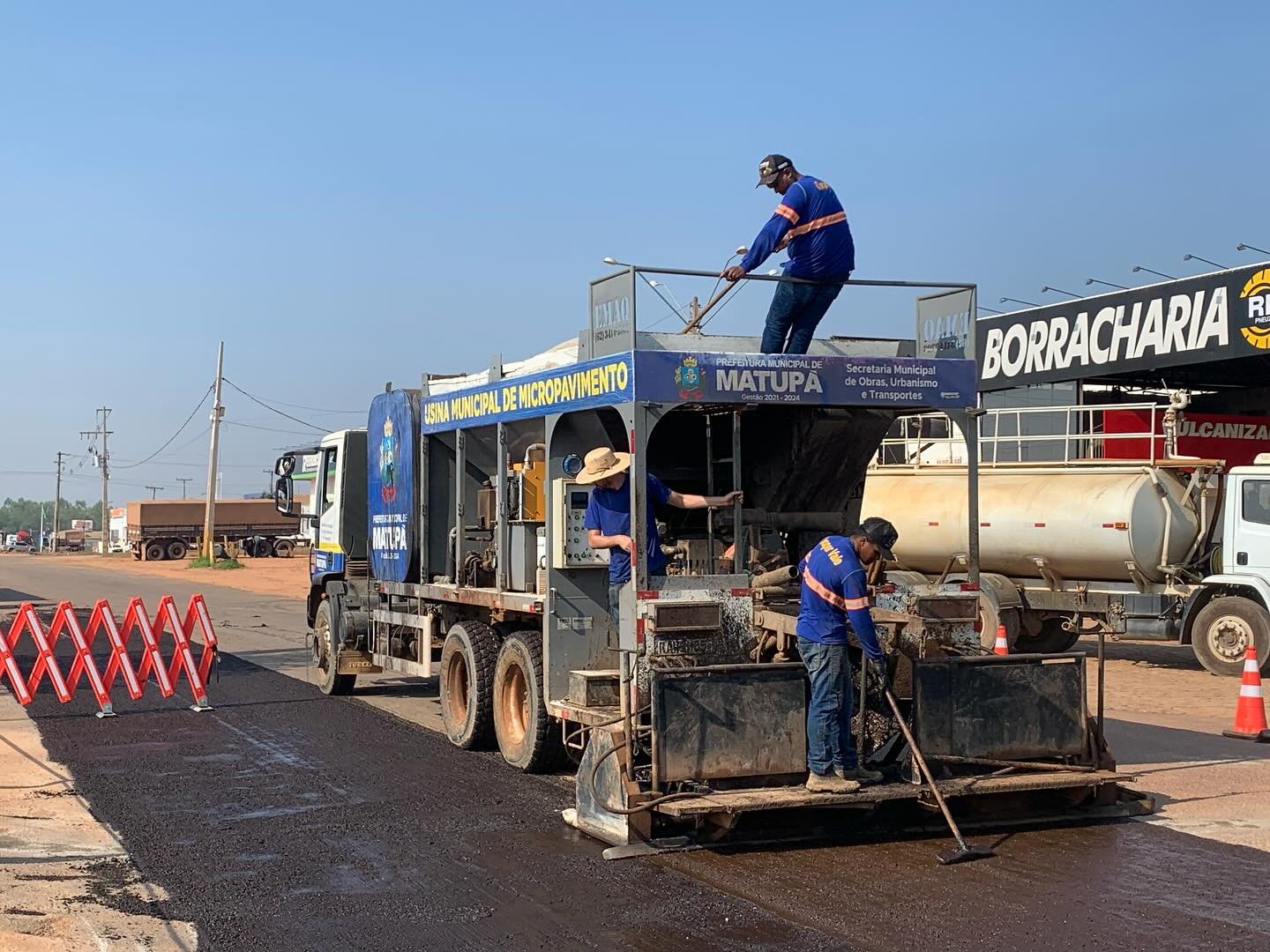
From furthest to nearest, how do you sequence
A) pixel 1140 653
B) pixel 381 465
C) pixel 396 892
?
pixel 1140 653, pixel 381 465, pixel 396 892

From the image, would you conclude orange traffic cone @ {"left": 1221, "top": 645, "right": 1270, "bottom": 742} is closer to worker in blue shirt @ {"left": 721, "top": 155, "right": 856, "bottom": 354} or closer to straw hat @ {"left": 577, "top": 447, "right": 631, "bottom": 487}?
worker in blue shirt @ {"left": 721, "top": 155, "right": 856, "bottom": 354}

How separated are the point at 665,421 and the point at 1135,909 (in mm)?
5263

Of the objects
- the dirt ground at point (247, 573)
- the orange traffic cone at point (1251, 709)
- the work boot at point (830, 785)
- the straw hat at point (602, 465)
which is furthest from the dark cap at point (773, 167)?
the dirt ground at point (247, 573)

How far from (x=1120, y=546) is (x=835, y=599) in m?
10.9

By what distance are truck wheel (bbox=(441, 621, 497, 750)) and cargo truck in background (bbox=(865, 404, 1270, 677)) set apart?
6420 millimetres

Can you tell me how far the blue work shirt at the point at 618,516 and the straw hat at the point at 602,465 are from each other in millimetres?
126

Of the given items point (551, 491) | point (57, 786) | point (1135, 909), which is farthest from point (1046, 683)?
point (57, 786)

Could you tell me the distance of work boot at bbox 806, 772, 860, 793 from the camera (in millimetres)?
8016

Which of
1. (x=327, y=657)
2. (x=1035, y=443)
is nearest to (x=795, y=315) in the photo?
(x=327, y=657)

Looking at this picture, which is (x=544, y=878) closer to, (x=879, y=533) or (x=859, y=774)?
(x=859, y=774)

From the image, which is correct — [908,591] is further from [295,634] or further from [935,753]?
[295,634]

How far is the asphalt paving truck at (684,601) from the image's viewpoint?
26.8 ft

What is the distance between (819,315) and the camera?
988cm

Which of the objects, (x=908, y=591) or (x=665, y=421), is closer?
(x=908, y=591)
